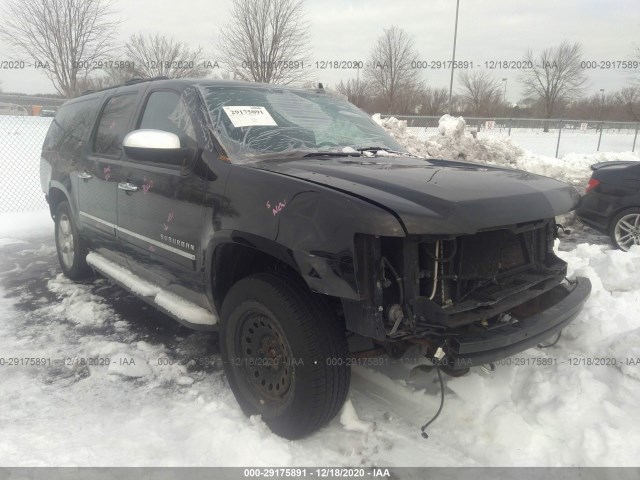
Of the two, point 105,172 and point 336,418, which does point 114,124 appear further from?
point 336,418

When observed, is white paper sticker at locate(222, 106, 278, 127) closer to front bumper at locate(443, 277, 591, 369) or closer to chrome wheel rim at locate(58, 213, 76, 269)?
front bumper at locate(443, 277, 591, 369)

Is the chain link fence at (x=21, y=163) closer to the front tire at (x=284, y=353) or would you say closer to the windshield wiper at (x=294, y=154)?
the windshield wiper at (x=294, y=154)

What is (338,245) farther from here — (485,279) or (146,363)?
(146,363)

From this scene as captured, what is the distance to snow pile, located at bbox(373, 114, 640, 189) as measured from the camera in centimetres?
1270

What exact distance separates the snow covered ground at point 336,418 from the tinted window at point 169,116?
169 centimetres

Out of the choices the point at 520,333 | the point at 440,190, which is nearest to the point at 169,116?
the point at 440,190

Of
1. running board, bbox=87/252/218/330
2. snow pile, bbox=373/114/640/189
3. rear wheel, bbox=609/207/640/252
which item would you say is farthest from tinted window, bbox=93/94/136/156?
snow pile, bbox=373/114/640/189

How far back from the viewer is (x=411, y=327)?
2.10 m

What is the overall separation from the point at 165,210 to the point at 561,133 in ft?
86.2

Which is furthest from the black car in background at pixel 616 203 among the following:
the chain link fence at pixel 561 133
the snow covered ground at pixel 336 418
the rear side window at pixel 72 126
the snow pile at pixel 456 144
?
the chain link fence at pixel 561 133

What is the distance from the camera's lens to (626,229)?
6395mm

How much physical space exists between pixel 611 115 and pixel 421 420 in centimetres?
5091

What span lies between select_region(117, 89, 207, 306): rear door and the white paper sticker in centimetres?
27

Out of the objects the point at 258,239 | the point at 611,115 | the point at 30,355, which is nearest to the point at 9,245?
the point at 30,355
